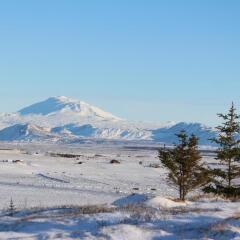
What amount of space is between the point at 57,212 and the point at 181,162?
59.5 feet

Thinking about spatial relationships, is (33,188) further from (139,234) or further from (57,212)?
(139,234)

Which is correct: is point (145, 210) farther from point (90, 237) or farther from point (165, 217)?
point (90, 237)

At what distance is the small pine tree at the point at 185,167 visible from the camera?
34375 millimetres

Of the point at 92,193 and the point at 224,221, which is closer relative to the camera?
the point at 224,221

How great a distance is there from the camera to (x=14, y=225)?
15.3 m

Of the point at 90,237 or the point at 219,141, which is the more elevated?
the point at 219,141

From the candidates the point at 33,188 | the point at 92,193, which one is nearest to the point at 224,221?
the point at 92,193

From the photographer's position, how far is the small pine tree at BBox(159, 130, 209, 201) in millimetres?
34375

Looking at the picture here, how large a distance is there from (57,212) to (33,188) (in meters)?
24.9

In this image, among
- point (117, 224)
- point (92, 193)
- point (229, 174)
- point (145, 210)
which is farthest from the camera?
point (92, 193)

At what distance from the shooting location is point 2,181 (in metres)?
49.0

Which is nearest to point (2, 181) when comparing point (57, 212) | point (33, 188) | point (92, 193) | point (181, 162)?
point (33, 188)

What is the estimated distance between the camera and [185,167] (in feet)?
114

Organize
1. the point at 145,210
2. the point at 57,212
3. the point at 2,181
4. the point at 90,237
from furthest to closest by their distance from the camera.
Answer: the point at 2,181 → the point at 57,212 → the point at 145,210 → the point at 90,237
